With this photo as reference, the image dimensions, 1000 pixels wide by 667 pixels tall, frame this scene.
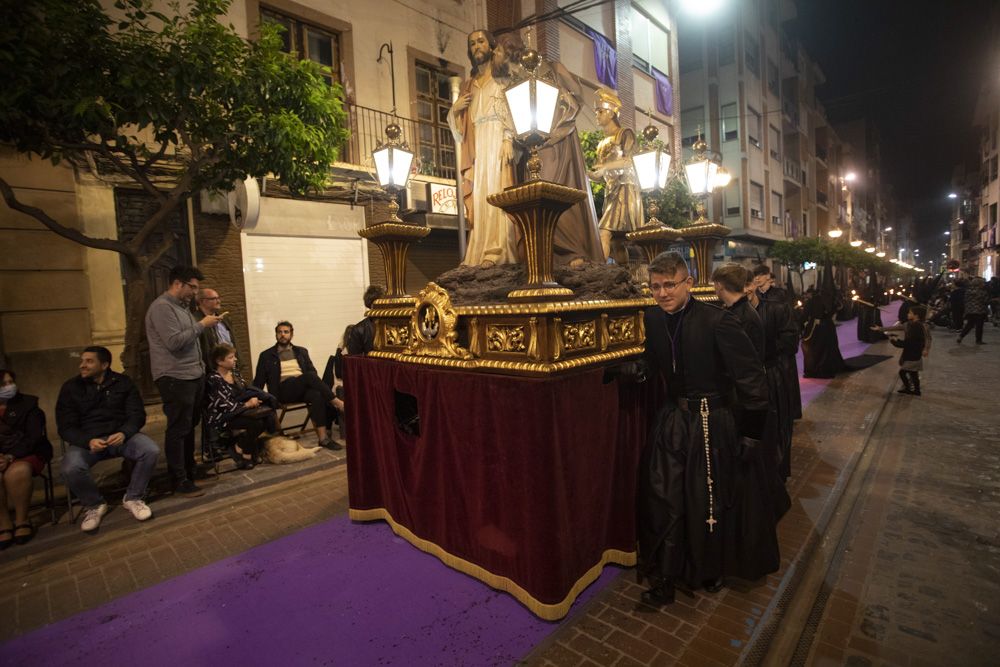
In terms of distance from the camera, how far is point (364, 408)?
3.95 meters

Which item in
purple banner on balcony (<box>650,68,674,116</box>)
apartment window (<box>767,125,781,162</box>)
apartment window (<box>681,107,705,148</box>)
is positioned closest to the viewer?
purple banner on balcony (<box>650,68,674,116</box>)

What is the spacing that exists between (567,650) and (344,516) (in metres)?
2.42

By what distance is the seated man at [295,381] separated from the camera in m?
6.20

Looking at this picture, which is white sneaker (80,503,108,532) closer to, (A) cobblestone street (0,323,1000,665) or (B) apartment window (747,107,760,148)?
(A) cobblestone street (0,323,1000,665)

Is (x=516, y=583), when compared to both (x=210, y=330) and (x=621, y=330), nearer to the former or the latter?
(x=621, y=330)

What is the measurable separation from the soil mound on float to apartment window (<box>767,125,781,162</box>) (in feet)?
88.5

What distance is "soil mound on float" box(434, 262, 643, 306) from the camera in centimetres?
332

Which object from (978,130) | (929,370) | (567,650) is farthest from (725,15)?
(978,130)

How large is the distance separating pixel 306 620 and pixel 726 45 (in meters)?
27.2

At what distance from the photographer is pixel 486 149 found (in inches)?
161

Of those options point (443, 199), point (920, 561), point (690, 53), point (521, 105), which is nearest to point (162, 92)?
point (521, 105)

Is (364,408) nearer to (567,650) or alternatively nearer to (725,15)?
(567,650)

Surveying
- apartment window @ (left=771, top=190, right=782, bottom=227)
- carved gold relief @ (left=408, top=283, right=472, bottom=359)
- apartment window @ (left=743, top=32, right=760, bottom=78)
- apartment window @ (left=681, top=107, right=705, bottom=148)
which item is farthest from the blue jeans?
apartment window @ (left=771, top=190, right=782, bottom=227)


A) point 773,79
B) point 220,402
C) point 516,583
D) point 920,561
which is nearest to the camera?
point 516,583
